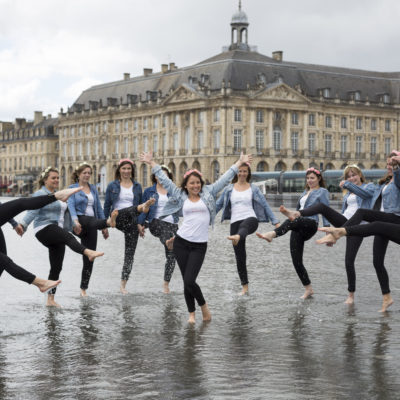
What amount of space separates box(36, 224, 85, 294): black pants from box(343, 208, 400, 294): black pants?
104 inches

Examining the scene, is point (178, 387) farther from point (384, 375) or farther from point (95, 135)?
point (95, 135)

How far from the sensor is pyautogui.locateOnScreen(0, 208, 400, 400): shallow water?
541cm

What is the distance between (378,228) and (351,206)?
1563 millimetres

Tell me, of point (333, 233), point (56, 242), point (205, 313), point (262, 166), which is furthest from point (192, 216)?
point (262, 166)

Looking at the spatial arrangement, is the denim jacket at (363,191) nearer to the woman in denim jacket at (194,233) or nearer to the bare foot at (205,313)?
the woman in denim jacket at (194,233)

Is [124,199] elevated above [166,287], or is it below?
above

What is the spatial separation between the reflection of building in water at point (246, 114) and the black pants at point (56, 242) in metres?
68.9

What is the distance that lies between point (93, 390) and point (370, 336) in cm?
272

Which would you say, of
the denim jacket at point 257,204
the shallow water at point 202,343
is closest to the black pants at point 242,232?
the denim jacket at point 257,204

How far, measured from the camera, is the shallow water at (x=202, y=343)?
5.41m

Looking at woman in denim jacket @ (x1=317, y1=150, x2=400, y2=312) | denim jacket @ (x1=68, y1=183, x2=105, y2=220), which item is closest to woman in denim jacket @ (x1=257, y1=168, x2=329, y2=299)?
woman in denim jacket @ (x1=317, y1=150, x2=400, y2=312)

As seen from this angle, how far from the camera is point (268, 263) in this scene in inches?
540

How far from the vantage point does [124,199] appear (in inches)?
387

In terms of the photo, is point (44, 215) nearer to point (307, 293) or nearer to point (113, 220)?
point (113, 220)
